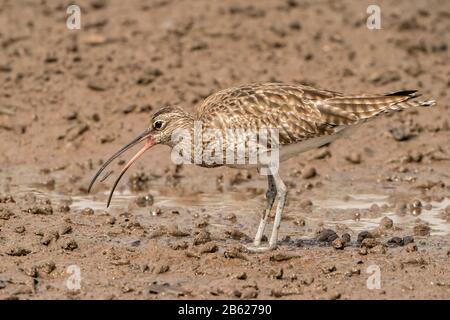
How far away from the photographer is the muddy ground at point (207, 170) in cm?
1035

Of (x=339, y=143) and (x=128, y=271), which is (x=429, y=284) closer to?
(x=128, y=271)

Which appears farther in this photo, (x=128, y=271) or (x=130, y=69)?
(x=130, y=69)

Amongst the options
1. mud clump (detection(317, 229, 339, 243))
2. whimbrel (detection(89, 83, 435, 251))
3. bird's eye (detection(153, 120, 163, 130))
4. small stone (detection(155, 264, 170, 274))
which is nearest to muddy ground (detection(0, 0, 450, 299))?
small stone (detection(155, 264, 170, 274))

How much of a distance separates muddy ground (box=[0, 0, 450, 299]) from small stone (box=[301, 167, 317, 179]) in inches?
0.7

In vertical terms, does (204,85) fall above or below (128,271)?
above

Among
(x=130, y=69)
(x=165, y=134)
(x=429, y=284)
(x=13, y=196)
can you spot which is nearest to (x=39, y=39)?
(x=130, y=69)

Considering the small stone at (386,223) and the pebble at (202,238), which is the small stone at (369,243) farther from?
the pebble at (202,238)

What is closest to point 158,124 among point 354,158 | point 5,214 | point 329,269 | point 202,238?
point 202,238

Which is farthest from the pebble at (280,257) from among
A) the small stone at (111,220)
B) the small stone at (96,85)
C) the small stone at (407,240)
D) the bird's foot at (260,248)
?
the small stone at (96,85)

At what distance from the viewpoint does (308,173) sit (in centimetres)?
1444

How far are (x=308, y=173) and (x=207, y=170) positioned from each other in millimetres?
1481

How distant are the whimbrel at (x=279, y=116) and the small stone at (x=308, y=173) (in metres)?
2.66
